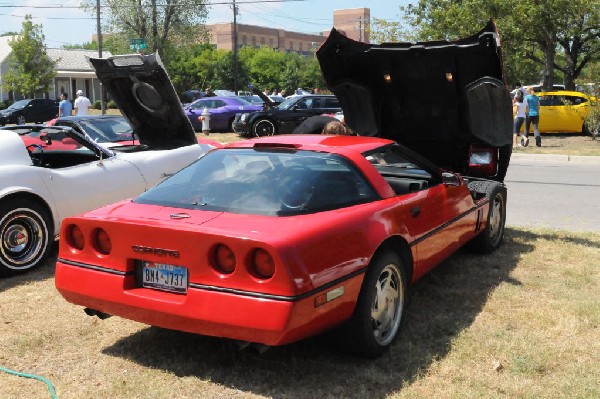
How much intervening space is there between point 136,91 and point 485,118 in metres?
4.07

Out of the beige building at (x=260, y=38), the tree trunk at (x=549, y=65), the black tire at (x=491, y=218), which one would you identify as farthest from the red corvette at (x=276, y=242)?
the beige building at (x=260, y=38)

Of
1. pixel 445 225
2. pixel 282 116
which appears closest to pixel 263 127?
pixel 282 116

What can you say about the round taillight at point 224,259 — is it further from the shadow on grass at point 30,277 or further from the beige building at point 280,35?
the beige building at point 280,35

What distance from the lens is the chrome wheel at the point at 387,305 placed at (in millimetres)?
3949

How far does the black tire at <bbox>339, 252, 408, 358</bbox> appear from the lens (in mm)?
3744

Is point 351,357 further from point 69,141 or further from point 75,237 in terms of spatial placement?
point 69,141

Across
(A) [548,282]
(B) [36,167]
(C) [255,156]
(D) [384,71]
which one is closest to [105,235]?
(C) [255,156]

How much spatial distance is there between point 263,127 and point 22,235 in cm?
1550

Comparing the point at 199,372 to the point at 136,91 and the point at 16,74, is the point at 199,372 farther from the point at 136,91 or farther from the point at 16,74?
the point at 16,74

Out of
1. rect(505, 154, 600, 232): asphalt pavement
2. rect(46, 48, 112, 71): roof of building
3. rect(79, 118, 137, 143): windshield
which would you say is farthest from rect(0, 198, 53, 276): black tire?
rect(46, 48, 112, 71): roof of building

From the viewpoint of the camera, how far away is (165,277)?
11.8 feet

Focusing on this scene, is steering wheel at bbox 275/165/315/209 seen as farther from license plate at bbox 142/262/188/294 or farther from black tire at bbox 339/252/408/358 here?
license plate at bbox 142/262/188/294

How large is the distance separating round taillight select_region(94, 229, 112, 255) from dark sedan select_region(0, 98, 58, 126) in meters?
33.0

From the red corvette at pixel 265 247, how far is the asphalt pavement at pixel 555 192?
407 centimetres
